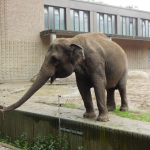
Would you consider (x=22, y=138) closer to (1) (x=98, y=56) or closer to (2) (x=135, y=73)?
(1) (x=98, y=56)

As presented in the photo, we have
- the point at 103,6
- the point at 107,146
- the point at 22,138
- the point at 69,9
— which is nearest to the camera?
the point at 107,146

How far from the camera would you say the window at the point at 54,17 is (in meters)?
18.8

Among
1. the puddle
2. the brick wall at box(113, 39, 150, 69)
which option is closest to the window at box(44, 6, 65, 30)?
the brick wall at box(113, 39, 150, 69)

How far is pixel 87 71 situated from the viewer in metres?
4.20

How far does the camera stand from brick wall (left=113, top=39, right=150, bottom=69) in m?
23.3

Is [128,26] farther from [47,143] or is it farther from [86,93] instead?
[47,143]

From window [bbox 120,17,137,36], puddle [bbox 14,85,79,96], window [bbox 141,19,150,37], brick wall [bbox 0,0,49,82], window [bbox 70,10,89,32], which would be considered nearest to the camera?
puddle [bbox 14,85,79,96]

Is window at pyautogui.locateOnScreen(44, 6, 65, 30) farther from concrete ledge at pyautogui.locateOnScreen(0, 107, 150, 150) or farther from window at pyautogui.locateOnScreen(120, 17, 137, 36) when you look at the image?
concrete ledge at pyautogui.locateOnScreen(0, 107, 150, 150)

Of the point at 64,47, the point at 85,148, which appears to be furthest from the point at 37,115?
the point at 64,47

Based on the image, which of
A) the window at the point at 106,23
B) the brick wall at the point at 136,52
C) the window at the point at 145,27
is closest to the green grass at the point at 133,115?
the window at the point at 106,23

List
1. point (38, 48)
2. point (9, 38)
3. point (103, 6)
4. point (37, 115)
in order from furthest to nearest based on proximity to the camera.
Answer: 1. point (103, 6)
2. point (38, 48)
3. point (9, 38)
4. point (37, 115)

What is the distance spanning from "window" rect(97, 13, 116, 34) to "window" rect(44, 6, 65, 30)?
380 cm

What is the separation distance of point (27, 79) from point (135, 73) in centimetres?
784

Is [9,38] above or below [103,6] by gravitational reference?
below
